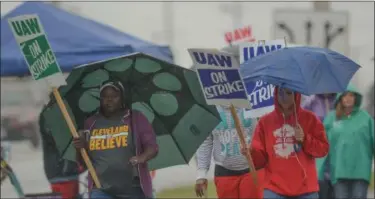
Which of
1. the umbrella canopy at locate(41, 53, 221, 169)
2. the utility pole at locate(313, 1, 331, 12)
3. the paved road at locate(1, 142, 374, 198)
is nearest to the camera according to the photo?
the umbrella canopy at locate(41, 53, 221, 169)

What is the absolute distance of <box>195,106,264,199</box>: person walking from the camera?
829 cm

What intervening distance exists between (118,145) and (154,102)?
0.91m

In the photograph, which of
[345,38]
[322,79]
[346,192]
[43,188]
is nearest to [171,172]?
[43,188]

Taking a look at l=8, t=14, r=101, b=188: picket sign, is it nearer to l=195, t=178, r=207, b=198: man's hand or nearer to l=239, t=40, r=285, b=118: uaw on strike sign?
l=195, t=178, r=207, b=198: man's hand

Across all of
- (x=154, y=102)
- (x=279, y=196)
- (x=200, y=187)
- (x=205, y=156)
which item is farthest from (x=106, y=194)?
(x=279, y=196)

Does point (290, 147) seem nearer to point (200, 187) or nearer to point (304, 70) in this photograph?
point (304, 70)

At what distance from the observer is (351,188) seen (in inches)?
396

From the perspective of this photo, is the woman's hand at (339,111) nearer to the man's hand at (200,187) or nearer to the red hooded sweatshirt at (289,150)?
the man's hand at (200,187)

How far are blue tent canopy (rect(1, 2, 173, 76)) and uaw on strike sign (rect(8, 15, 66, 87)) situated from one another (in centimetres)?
310

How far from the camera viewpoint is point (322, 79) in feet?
22.5

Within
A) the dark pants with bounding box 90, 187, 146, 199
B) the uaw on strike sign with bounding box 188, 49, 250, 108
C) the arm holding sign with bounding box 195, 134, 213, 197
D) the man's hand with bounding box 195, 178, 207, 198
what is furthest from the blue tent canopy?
the uaw on strike sign with bounding box 188, 49, 250, 108

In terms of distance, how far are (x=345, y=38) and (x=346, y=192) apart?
3048mm

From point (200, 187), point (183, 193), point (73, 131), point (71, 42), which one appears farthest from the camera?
point (183, 193)

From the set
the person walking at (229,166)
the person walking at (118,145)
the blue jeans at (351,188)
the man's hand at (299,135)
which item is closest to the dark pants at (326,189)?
the blue jeans at (351,188)
